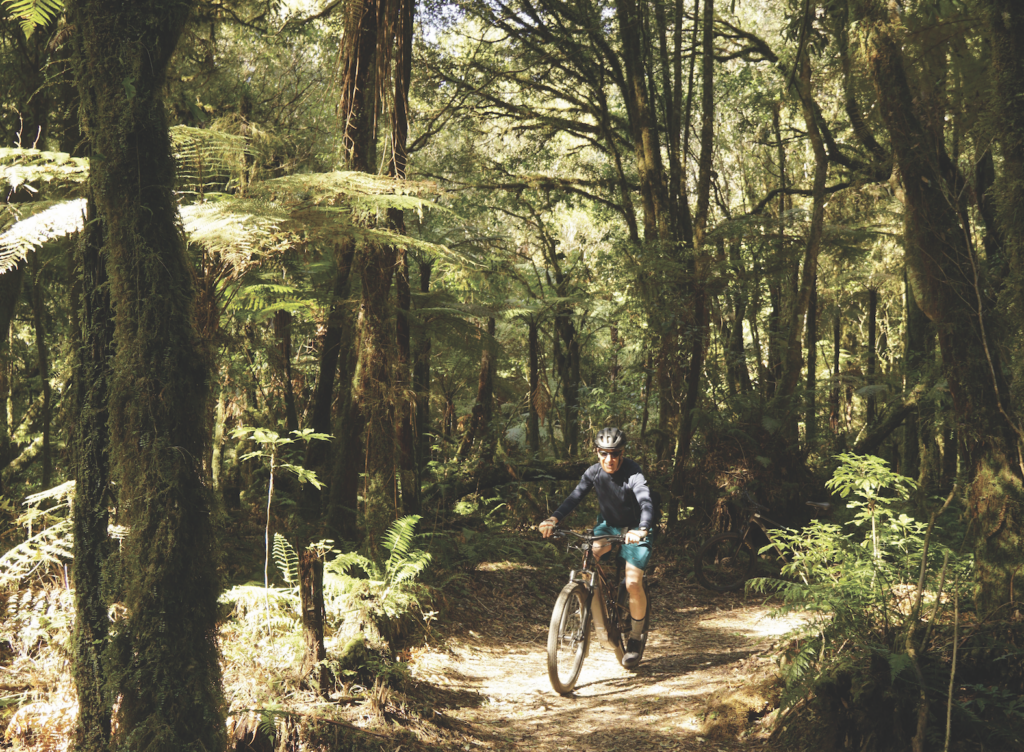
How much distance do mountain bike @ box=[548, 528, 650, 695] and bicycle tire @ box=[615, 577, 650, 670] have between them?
0.04 ft

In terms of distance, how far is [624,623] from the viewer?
6820 millimetres

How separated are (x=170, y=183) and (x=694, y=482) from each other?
33.5 feet

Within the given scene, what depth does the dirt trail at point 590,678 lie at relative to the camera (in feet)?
17.4

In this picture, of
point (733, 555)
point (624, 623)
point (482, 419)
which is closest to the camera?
point (624, 623)

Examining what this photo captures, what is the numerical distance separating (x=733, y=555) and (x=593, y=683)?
4.99 metres

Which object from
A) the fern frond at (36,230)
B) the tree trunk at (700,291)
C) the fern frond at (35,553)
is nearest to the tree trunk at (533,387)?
the tree trunk at (700,291)

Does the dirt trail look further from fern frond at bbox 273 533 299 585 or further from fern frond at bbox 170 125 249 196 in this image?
fern frond at bbox 170 125 249 196

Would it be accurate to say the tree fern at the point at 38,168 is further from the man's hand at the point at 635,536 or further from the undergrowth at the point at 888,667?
the undergrowth at the point at 888,667

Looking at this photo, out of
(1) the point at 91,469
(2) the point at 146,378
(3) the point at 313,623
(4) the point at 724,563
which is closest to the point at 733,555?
(4) the point at 724,563

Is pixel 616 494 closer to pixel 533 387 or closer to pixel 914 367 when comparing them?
pixel 533 387

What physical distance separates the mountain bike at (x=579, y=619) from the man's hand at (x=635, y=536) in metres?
0.23

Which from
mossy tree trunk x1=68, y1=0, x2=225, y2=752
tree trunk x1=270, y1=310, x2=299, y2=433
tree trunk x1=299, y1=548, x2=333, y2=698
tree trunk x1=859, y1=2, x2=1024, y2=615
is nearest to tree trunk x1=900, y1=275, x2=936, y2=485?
tree trunk x1=859, y1=2, x2=1024, y2=615

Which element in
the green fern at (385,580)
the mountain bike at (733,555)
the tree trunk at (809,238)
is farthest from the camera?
the tree trunk at (809,238)

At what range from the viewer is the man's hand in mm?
5898
